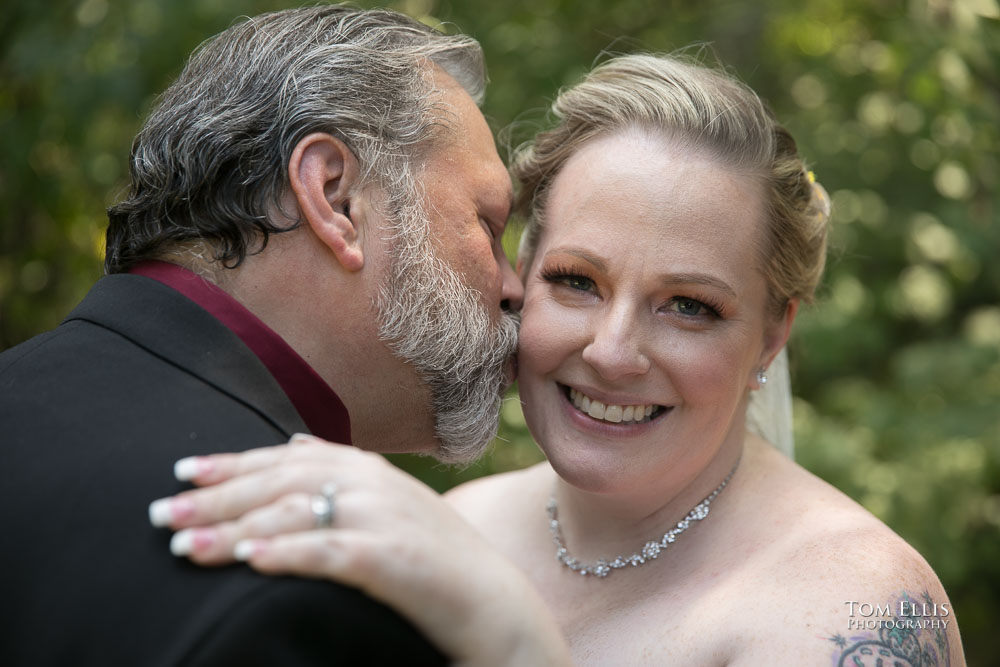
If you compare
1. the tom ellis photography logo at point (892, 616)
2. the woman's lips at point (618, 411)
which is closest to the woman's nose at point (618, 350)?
the woman's lips at point (618, 411)

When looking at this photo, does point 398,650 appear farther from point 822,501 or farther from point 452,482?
point 452,482

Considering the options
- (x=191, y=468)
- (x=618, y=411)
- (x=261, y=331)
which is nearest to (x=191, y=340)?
(x=261, y=331)

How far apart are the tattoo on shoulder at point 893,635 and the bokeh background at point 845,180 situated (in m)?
2.29

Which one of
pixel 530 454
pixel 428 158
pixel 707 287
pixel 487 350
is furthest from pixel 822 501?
pixel 530 454

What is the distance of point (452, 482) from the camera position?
16.7ft

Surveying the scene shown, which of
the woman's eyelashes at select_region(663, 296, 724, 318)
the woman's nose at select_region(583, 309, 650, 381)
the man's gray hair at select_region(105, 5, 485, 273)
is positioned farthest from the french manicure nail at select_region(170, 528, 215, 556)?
the woman's eyelashes at select_region(663, 296, 724, 318)

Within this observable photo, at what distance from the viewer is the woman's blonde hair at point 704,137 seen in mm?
2930

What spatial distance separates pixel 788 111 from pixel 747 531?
15.6 feet

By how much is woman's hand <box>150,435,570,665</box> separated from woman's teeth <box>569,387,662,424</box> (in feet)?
3.48

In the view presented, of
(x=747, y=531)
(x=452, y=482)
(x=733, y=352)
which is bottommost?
(x=452, y=482)

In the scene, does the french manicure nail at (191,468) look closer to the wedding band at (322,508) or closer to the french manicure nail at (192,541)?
the french manicure nail at (192,541)

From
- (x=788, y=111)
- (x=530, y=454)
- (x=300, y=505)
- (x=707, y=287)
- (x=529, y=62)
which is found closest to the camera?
(x=300, y=505)

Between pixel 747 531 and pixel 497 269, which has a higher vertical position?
pixel 497 269

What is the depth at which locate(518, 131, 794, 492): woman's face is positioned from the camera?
9.01 ft
